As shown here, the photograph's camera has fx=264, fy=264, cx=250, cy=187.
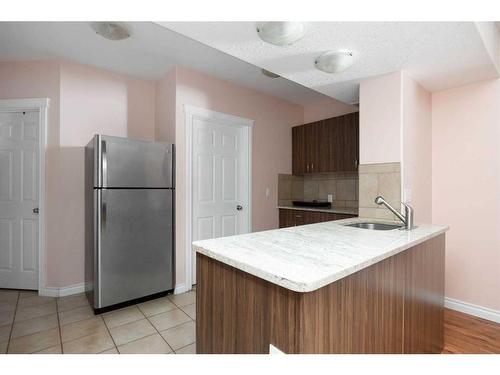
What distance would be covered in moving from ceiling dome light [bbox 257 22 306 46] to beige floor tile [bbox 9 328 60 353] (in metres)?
2.50

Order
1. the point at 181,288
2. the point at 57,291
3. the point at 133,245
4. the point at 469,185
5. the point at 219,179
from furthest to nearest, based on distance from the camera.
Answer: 1. the point at 219,179
2. the point at 181,288
3. the point at 57,291
4. the point at 133,245
5. the point at 469,185

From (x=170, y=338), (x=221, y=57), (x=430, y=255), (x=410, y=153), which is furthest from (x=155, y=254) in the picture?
(x=410, y=153)

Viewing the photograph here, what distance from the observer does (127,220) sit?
96.6 inches

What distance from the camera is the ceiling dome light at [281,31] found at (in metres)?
1.40

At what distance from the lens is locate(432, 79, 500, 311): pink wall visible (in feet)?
7.39

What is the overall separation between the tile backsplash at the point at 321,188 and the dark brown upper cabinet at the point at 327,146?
0.85 ft

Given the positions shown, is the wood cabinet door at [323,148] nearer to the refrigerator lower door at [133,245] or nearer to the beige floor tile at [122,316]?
the refrigerator lower door at [133,245]

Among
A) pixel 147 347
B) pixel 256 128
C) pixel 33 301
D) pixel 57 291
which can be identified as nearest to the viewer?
pixel 147 347

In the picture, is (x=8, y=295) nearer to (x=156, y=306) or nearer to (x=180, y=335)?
(x=156, y=306)

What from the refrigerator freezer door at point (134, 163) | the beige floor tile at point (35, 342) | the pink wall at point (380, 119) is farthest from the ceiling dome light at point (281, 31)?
the beige floor tile at point (35, 342)

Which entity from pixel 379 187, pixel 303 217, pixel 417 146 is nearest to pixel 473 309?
pixel 379 187

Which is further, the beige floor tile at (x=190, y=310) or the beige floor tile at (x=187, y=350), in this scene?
the beige floor tile at (x=190, y=310)

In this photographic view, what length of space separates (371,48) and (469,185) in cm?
162

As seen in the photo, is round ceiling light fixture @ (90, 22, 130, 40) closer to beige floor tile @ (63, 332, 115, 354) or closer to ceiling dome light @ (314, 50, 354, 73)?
ceiling dome light @ (314, 50, 354, 73)
